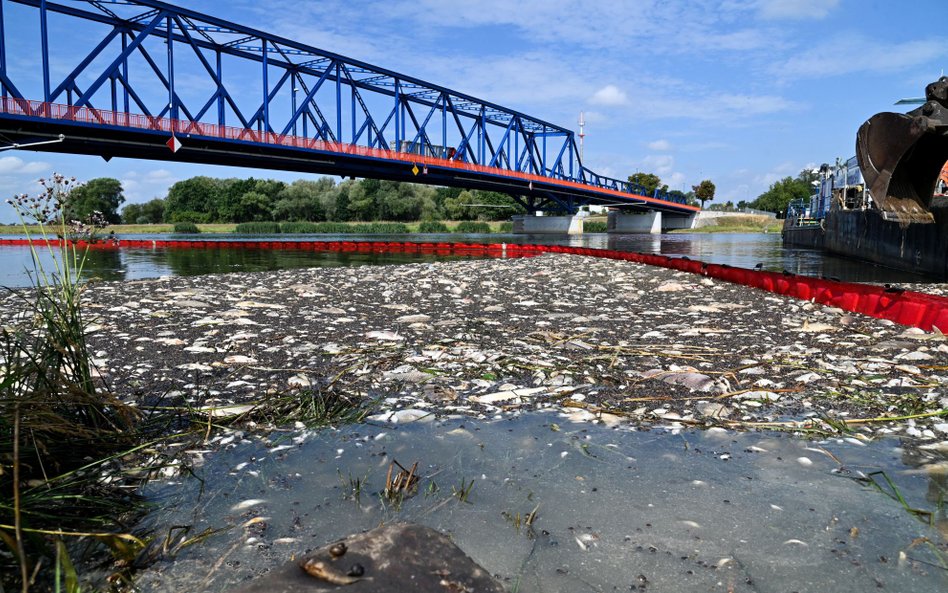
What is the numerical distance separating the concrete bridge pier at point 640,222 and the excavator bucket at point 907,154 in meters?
90.6

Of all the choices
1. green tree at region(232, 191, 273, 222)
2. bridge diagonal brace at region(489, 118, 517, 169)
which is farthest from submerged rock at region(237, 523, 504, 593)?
green tree at region(232, 191, 273, 222)

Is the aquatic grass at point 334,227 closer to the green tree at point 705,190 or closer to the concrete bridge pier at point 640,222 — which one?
the concrete bridge pier at point 640,222

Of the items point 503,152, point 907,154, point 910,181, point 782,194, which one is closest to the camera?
point 907,154

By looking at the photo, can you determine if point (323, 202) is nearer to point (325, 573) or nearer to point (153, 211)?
point (153, 211)

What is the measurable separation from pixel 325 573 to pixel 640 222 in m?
111

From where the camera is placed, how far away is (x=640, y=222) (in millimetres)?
107125

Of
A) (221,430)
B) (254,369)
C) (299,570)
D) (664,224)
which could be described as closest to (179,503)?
(221,430)

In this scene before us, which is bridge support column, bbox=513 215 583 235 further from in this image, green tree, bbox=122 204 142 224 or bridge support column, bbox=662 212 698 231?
green tree, bbox=122 204 142 224

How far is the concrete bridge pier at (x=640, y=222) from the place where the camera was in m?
105

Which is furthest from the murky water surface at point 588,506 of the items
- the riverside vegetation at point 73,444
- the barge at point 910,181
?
the barge at point 910,181

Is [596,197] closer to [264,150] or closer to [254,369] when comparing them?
[264,150]

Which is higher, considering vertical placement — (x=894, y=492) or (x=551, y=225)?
(x=551, y=225)

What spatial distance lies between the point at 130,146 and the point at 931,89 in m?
47.0

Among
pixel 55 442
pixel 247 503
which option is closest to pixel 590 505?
pixel 247 503
